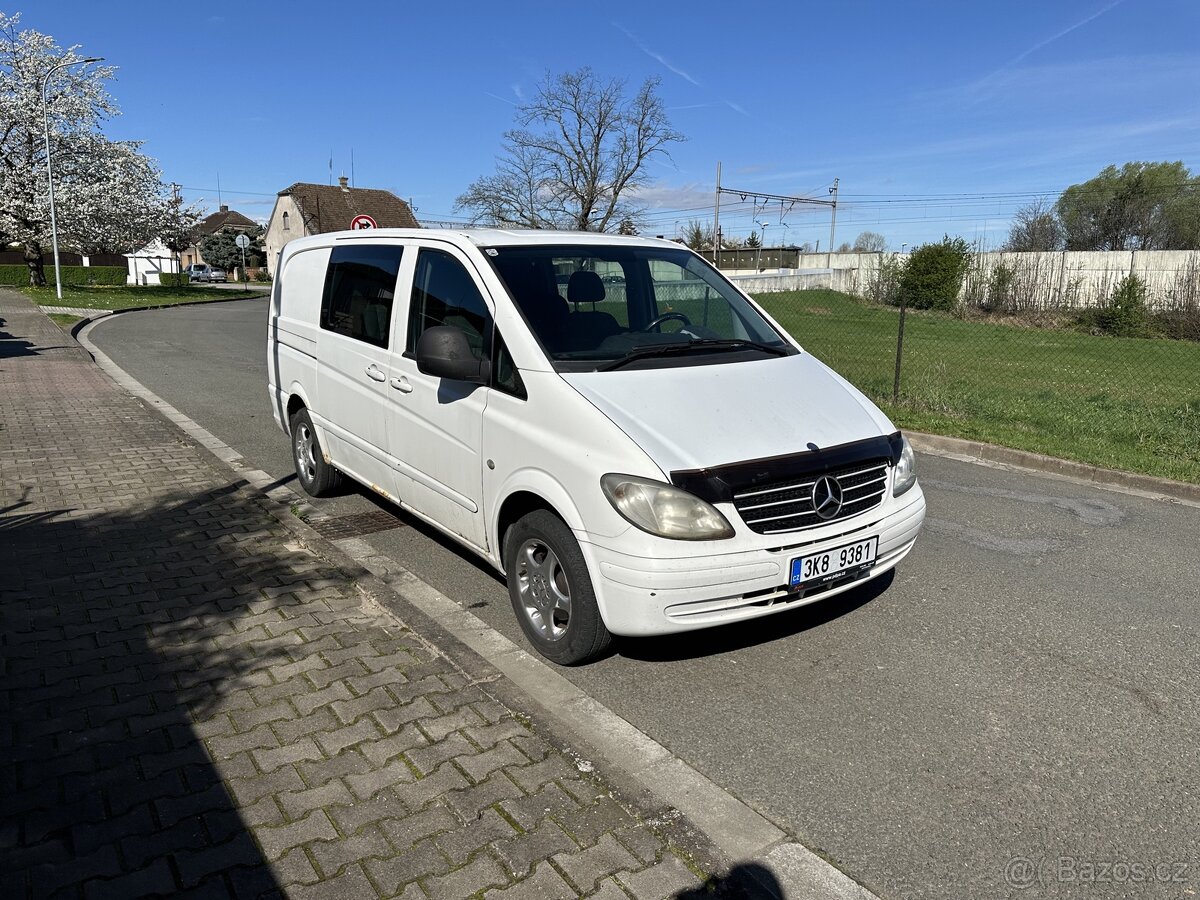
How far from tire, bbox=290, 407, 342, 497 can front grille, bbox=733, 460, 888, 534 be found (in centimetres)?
394

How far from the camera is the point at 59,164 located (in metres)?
40.4

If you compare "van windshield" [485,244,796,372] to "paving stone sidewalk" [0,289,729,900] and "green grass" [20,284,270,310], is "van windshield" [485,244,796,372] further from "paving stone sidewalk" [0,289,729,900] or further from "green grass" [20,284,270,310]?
"green grass" [20,284,270,310]

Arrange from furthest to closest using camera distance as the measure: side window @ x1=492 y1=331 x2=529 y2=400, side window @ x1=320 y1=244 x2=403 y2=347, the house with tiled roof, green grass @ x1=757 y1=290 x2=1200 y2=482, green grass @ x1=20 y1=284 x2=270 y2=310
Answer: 1. the house with tiled roof
2. green grass @ x1=20 y1=284 x2=270 y2=310
3. green grass @ x1=757 y1=290 x2=1200 y2=482
4. side window @ x1=320 y1=244 x2=403 y2=347
5. side window @ x1=492 y1=331 x2=529 y2=400

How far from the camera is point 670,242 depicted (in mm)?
5766

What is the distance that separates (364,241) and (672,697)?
3724 mm

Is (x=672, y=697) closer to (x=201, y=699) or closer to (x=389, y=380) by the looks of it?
(x=201, y=699)

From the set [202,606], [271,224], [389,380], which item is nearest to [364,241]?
[389,380]

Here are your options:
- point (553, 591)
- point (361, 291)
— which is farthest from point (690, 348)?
point (361, 291)

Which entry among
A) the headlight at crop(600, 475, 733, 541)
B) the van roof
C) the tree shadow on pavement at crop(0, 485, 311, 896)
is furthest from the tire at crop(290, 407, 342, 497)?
the headlight at crop(600, 475, 733, 541)

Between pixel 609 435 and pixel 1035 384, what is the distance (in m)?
14.0

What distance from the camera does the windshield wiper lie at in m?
4.32

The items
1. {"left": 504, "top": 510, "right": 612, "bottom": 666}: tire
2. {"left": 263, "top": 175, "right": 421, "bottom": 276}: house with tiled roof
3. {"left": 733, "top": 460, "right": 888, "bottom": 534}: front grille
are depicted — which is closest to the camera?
{"left": 733, "top": 460, "right": 888, "bottom": 534}: front grille

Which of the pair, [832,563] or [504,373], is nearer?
[832,563]

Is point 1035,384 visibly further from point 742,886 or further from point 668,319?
point 742,886
